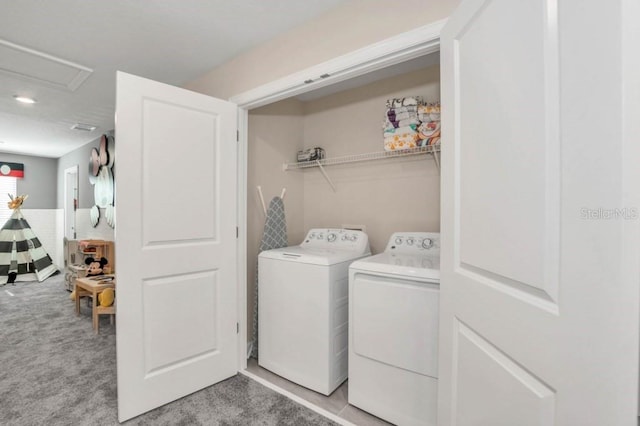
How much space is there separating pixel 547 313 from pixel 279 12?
6.29ft

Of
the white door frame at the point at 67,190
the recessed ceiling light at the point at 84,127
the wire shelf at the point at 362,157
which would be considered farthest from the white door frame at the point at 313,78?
the white door frame at the point at 67,190

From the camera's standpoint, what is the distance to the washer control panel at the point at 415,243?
2.04m

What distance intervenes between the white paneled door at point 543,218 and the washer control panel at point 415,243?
38.7 inches

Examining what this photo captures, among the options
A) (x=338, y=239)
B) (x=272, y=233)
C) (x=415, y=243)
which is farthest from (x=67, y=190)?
(x=415, y=243)

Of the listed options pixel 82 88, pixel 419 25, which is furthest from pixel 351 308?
pixel 82 88

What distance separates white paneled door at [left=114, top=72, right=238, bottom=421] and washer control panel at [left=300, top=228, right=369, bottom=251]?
70 cm

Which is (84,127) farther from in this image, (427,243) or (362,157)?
(427,243)

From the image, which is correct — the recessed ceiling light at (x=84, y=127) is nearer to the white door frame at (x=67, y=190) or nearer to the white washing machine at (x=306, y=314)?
the white door frame at (x=67, y=190)

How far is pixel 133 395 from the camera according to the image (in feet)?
5.59

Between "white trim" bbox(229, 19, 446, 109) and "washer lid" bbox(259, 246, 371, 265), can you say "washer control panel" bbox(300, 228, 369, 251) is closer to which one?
"washer lid" bbox(259, 246, 371, 265)

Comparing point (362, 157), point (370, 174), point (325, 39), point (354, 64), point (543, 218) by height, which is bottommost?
point (543, 218)

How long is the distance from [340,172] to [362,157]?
0.29 metres

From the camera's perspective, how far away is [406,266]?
1621 mm

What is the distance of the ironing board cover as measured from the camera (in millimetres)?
2434
